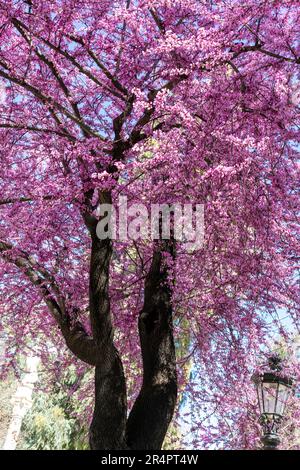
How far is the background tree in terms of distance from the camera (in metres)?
4.90

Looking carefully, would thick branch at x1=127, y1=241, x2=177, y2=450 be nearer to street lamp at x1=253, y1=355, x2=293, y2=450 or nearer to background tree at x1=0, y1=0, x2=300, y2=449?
background tree at x1=0, y1=0, x2=300, y2=449

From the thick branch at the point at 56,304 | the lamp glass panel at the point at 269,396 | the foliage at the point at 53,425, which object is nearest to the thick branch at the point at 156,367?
the thick branch at the point at 56,304

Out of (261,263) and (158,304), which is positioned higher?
(261,263)

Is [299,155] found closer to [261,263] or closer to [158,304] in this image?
[261,263]

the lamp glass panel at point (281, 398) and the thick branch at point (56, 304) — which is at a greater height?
the thick branch at point (56, 304)

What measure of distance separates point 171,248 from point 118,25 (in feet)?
8.39

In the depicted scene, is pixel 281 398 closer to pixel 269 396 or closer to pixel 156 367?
pixel 269 396

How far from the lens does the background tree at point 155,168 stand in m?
4.90

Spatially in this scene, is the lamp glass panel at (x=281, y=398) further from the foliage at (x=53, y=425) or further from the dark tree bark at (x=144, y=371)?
the foliage at (x=53, y=425)

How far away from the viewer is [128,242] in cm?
694

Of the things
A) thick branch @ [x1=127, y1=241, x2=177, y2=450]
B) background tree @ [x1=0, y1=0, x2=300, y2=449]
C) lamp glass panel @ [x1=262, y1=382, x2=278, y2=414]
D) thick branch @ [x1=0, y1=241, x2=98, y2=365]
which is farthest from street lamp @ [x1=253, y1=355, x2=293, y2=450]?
thick branch @ [x1=0, y1=241, x2=98, y2=365]
